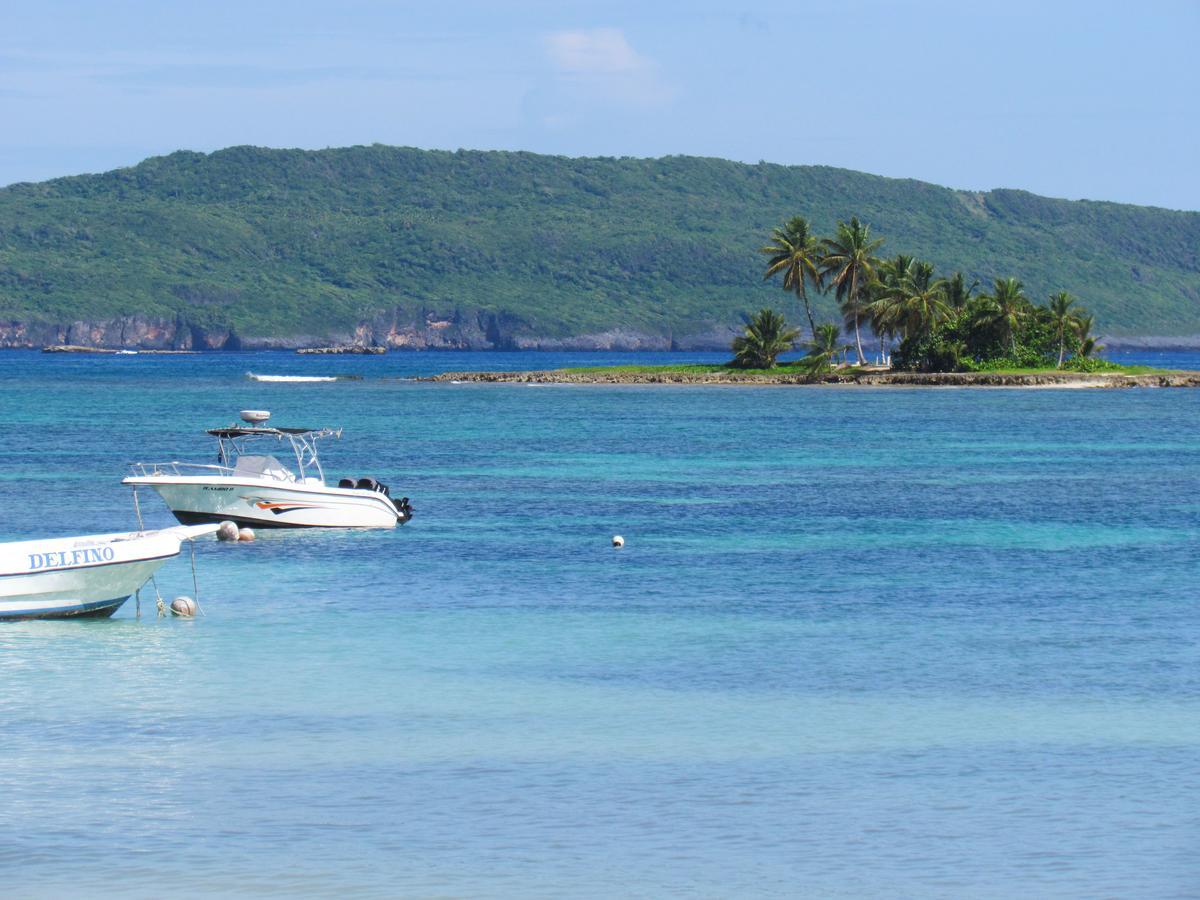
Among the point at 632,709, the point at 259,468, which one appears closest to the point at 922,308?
the point at 259,468

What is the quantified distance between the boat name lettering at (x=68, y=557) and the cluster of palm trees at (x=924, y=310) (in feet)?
348

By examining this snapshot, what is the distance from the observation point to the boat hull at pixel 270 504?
41094 mm

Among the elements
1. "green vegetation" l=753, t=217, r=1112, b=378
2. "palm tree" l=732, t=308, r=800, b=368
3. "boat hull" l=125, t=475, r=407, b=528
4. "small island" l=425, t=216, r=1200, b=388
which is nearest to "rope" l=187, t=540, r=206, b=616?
"boat hull" l=125, t=475, r=407, b=528

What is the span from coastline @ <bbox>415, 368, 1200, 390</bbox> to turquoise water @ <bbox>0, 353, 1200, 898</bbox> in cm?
8396

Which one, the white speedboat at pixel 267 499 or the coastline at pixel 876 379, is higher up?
the coastline at pixel 876 379

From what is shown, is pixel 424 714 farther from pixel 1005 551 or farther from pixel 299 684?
pixel 1005 551

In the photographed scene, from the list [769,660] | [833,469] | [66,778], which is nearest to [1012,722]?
[769,660]

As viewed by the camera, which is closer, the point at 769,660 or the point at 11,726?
the point at 11,726

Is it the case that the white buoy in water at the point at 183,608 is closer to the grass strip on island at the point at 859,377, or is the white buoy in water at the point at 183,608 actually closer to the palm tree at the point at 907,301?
the palm tree at the point at 907,301

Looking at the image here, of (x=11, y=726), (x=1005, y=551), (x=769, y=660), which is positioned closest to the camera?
(x=11, y=726)

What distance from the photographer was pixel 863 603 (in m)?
30.1

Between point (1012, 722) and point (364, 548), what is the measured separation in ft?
66.3

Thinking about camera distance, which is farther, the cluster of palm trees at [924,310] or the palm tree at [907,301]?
the cluster of palm trees at [924,310]

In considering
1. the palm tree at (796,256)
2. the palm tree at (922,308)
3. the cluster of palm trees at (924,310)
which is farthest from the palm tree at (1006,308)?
the palm tree at (796,256)
